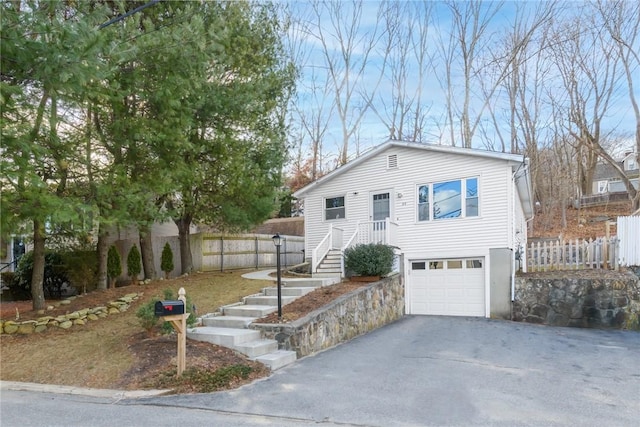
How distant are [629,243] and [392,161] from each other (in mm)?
6834

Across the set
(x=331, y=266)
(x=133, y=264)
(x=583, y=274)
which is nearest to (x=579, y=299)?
(x=583, y=274)

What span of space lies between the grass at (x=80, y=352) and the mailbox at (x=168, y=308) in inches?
49.3

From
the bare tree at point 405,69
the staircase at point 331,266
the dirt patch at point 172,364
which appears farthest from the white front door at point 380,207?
the bare tree at point 405,69

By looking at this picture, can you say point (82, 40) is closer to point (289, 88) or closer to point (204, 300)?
point (204, 300)

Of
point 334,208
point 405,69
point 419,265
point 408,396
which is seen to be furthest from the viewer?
point 405,69

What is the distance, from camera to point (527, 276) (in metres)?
12.2

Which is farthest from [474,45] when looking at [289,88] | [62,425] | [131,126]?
[62,425]

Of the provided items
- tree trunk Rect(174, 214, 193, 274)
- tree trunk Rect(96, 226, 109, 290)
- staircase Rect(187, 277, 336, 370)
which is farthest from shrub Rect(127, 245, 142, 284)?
staircase Rect(187, 277, 336, 370)

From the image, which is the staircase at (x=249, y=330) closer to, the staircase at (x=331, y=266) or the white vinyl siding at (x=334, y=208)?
the staircase at (x=331, y=266)

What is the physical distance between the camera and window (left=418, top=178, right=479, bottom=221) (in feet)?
41.2

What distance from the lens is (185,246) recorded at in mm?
15070

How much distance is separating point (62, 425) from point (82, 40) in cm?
443

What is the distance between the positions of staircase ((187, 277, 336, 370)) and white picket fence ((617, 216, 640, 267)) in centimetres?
819

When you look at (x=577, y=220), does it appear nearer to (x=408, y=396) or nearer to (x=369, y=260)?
(x=369, y=260)
